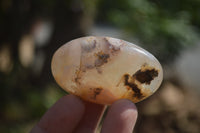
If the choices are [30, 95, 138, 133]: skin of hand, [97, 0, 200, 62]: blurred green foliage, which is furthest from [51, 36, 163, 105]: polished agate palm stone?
[97, 0, 200, 62]: blurred green foliage

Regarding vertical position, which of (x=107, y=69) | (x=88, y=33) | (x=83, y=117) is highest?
(x=107, y=69)

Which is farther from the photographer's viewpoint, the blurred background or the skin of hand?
the blurred background

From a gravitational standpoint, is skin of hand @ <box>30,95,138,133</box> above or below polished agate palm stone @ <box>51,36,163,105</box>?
below

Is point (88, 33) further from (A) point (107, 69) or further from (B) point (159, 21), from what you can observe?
(A) point (107, 69)

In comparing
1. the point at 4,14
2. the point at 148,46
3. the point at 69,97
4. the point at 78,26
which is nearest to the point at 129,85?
the point at 69,97

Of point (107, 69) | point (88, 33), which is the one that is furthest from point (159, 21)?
point (107, 69)

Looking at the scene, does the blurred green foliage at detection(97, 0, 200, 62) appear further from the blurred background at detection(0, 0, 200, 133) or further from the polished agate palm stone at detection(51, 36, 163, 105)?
the polished agate palm stone at detection(51, 36, 163, 105)

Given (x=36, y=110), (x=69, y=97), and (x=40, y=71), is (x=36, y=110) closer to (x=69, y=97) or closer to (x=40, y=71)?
(x=40, y=71)
